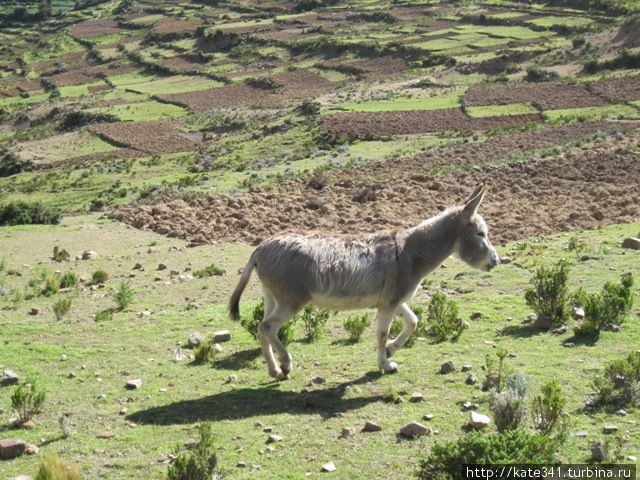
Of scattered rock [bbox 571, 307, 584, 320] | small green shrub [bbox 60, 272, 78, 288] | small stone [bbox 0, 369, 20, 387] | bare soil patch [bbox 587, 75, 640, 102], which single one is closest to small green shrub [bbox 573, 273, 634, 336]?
scattered rock [bbox 571, 307, 584, 320]

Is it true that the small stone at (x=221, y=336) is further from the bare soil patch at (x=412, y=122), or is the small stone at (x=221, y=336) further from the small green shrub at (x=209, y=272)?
the bare soil patch at (x=412, y=122)

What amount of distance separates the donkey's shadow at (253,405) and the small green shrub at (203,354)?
1.40 metres

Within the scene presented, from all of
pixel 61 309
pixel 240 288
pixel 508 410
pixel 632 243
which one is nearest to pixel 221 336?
pixel 240 288

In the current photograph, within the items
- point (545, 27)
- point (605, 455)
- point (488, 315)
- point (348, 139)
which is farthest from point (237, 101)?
point (605, 455)

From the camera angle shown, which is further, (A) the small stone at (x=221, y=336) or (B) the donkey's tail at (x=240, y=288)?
(A) the small stone at (x=221, y=336)

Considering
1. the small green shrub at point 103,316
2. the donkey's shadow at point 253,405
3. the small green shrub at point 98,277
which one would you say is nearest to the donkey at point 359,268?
the donkey's shadow at point 253,405

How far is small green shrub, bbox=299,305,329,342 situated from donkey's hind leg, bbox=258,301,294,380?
1.94m

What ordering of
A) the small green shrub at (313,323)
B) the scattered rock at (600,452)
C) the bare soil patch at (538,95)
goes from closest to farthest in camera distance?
the scattered rock at (600,452) → the small green shrub at (313,323) → the bare soil patch at (538,95)

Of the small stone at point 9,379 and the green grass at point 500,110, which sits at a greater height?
the small stone at point 9,379

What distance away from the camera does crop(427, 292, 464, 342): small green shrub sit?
11750mm

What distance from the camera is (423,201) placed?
25.2 meters

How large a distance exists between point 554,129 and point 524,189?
12.4 m

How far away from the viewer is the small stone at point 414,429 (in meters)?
8.20

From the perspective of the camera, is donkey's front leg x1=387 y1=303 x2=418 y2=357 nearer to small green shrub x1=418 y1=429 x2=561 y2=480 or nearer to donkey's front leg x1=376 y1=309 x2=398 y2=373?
donkey's front leg x1=376 y1=309 x2=398 y2=373
